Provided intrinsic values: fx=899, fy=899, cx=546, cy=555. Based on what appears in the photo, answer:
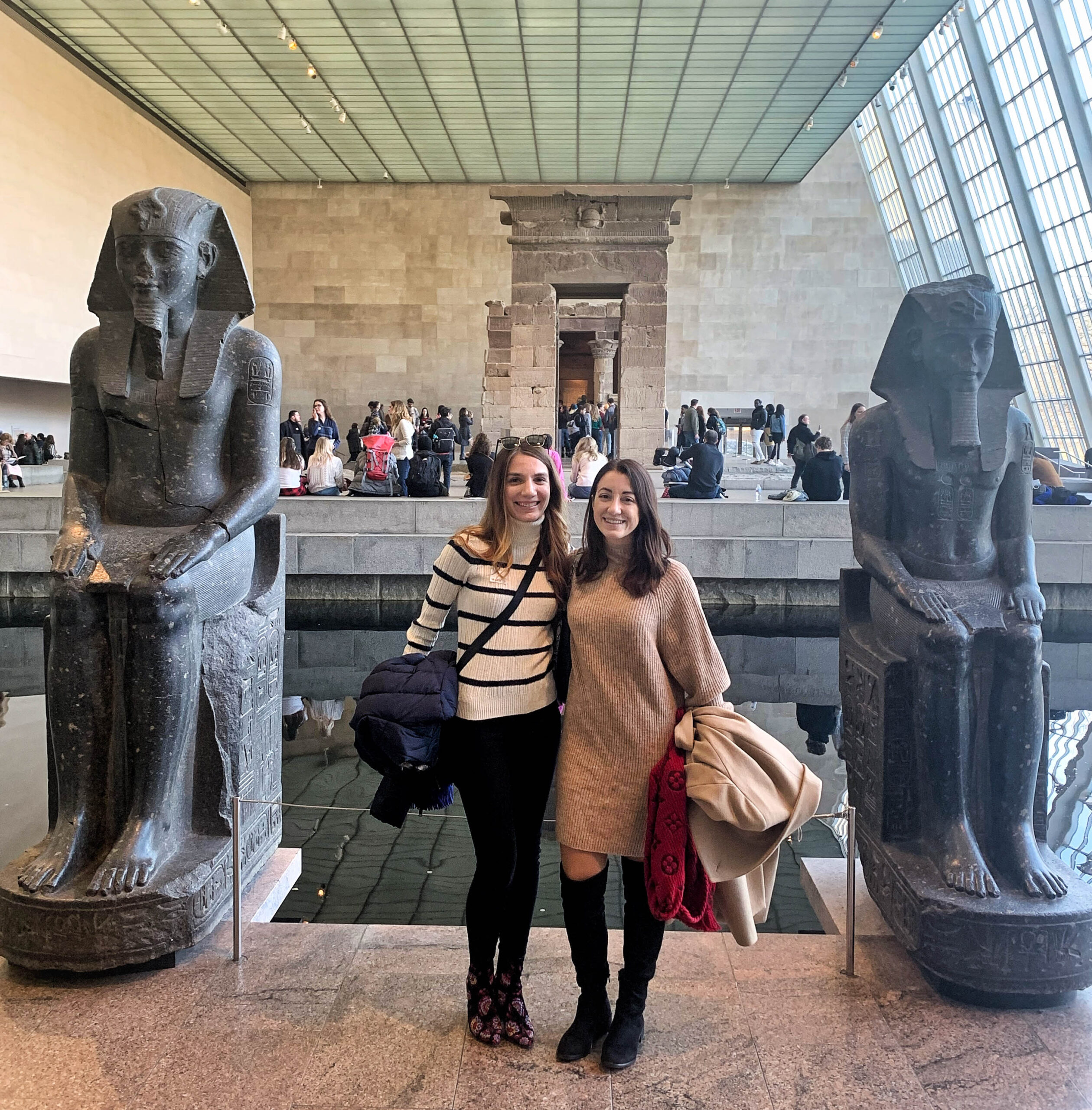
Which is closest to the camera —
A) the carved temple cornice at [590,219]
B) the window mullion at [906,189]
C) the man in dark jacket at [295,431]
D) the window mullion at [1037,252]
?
the carved temple cornice at [590,219]

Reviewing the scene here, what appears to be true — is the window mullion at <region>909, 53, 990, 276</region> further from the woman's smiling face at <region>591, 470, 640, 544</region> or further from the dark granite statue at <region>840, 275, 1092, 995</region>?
the woman's smiling face at <region>591, 470, 640, 544</region>

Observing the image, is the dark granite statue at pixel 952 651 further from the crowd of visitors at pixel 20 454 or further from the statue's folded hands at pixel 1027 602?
the crowd of visitors at pixel 20 454

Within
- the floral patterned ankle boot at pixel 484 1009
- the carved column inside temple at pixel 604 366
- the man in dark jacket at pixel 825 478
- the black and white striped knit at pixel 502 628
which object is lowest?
the floral patterned ankle boot at pixel 484 1009

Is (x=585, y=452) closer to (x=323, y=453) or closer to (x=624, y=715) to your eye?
(x=323, y=453)

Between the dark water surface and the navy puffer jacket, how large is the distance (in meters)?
0.79

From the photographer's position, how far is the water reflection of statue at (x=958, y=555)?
2.91 metres

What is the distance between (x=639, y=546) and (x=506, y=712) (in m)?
0.55

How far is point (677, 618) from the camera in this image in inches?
91.2

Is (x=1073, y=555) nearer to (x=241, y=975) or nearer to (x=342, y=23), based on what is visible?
(x=241, y=975)

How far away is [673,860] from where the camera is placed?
2.17m

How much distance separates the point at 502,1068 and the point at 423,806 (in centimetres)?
71

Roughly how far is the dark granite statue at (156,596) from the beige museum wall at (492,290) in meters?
23.7

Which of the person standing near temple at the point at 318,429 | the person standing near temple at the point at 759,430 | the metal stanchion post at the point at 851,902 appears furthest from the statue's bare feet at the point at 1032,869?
the person standing near temple at the point at 759,430

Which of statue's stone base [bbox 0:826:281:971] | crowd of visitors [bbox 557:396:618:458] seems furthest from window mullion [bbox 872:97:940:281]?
statue's stone base [bbox 0:826:281:971]
